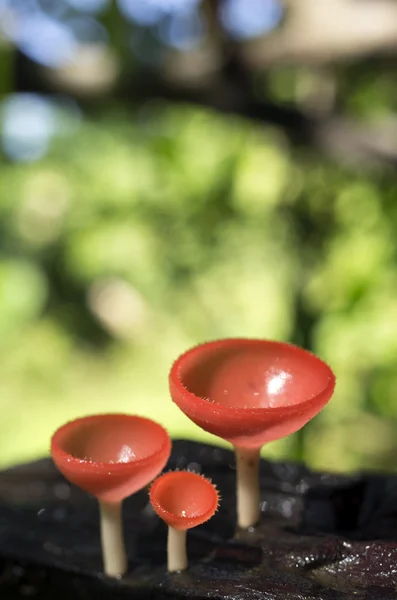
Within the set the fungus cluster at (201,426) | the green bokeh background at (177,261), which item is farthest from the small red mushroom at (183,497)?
the green bokeh background at (177,261)

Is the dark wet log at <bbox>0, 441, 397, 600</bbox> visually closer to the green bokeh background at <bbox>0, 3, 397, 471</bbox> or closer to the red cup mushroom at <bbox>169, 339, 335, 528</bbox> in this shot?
the red cup mushroom at <bbox>169, 339, 335, 528</bbox>

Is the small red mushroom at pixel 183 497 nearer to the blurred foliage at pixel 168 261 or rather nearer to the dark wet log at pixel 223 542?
the dark wet log at pixel 223 542

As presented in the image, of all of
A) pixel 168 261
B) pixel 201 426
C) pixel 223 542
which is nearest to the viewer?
pixel 201 426

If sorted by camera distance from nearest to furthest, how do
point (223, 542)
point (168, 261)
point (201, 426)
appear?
point (201, 426), point (223, 542), point (168, 261)

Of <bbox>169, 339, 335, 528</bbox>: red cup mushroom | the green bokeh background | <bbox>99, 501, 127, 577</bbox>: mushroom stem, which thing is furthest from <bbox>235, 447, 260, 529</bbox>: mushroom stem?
the green bokeh background

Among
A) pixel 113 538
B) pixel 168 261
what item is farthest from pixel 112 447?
pixel 168 261

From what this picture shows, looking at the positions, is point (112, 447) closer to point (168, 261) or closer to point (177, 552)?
point (177, 552)

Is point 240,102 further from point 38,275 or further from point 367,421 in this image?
point 38,275
